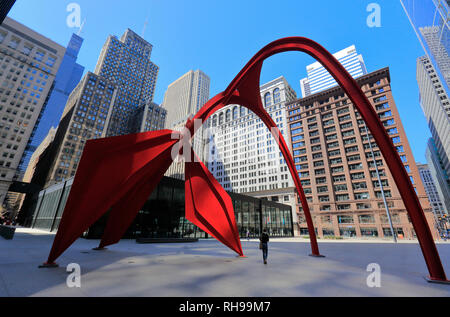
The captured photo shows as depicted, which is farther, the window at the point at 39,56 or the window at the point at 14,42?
the window at the point at 39,56

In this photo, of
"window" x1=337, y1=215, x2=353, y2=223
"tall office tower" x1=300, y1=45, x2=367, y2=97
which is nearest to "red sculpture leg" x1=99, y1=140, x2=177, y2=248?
"window" x1=337, y1=215, x2=353, y2=223

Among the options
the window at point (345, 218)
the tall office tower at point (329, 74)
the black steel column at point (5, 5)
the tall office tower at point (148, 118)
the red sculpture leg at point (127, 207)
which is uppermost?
the tall office tower at point (329, 74)

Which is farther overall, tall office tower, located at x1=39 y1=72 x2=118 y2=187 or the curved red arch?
tall office tower, located at x1=39 y1=72 x2=118 y2=187

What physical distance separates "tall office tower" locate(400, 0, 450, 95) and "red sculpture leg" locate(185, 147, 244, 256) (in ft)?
251

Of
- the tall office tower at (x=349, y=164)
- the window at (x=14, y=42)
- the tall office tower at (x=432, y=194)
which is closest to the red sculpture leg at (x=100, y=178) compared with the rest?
the tall office tower at (x=349, y=164)

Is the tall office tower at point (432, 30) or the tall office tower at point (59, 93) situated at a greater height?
the tall office tower at point (59, 93)

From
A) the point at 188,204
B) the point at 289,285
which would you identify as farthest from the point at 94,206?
the point at 289,285

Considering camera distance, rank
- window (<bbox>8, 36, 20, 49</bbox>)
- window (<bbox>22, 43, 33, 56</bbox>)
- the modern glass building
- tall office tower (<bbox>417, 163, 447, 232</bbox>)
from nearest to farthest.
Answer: the modern glass building → window (<bbox>8, 36, 20, 49</bbox>) → window (<bbox>22, 43, 33, 56</bbox>) → tall office tower (<bbox>417, 163, 447, 232</bbox>)

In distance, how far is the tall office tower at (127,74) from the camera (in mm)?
100812

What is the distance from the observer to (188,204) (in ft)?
35.6

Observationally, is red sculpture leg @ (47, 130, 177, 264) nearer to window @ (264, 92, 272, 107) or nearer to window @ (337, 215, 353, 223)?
window @ (337, 215, 353, 223)

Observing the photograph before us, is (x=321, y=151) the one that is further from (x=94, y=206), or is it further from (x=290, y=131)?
(x=94, y=206)

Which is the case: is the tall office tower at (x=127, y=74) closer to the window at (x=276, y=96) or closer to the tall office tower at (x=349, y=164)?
the window at (x=276, y=96)

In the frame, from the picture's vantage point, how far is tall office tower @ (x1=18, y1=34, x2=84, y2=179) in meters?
137
